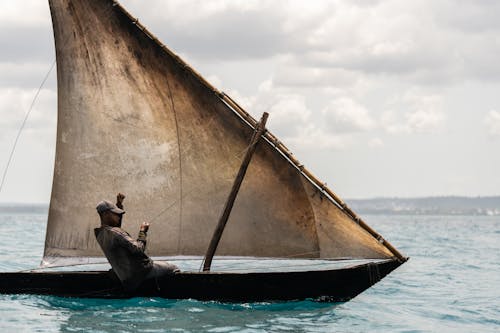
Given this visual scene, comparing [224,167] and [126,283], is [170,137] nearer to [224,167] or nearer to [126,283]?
[224,167]

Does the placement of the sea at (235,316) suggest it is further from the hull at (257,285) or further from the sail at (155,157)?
the sail at (155,157)

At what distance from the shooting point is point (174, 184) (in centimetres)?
1633

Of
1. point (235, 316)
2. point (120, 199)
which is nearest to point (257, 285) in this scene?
point (235, 316)

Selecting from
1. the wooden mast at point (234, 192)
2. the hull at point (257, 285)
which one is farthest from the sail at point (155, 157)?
the hull at point (257, 285)

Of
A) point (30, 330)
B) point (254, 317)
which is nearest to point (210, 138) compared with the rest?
point (254, 317)

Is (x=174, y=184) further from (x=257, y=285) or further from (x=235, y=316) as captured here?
A: (x=235, y=316)

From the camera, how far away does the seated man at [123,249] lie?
14203mm

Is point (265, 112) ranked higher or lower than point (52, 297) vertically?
higher

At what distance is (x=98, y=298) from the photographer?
15750 mm

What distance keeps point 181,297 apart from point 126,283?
1.21 meters

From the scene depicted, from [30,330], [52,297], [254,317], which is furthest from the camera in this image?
[52,297]

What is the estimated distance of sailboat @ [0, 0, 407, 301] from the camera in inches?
603

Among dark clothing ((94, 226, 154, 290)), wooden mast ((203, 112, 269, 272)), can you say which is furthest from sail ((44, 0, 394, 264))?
dark clothing ((94, 226, 154, 290))

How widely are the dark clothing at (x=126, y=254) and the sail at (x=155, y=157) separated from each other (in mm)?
1742
